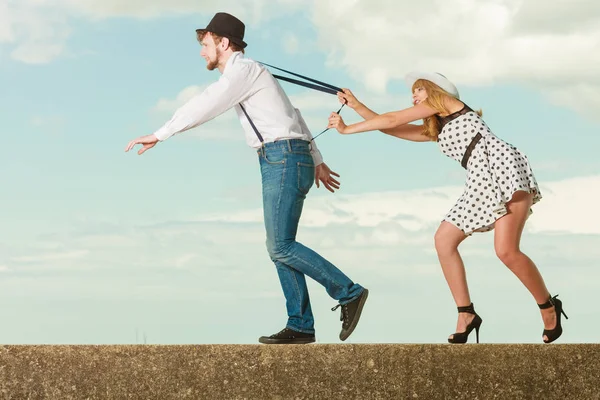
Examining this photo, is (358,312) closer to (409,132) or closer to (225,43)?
(409,132)

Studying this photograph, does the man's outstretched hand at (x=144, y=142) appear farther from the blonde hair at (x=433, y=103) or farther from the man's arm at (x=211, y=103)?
the blonde hair at (x=433, y=103)

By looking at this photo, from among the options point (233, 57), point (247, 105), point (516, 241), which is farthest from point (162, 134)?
point (516, 241)

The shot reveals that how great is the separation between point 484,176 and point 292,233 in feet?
4.33

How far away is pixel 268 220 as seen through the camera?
568 centimetres

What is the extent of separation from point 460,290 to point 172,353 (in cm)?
203

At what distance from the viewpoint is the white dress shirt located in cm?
553

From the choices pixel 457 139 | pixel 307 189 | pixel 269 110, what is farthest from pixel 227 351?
pixel 457 139

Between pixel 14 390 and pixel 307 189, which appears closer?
pixel 14 390

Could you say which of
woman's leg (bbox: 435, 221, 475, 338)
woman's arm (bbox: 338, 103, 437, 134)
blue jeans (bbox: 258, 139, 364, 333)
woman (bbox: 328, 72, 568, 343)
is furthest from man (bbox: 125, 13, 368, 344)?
woman's leg (bbox: 435, 221, 475, 338)

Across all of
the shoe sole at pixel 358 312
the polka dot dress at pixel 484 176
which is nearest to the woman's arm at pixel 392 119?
the polka dot dress at pixel 484 176

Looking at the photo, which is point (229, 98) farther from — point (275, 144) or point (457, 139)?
point (457, 139)

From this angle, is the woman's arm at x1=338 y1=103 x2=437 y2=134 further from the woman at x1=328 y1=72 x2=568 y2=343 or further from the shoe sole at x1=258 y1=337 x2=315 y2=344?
the shoe sole at x1=258 y1=337 x2=315 y2=344

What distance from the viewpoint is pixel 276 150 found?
18.4 ft

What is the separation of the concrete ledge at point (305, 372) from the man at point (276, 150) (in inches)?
31.1
